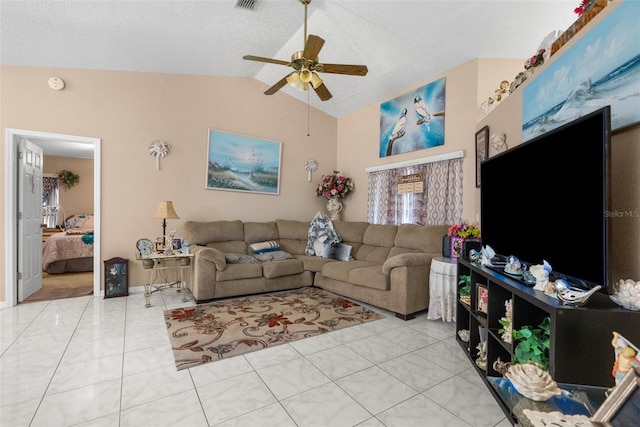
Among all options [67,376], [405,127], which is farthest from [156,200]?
[405,127]

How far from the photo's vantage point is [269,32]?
344 centimetres

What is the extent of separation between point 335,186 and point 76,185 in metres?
6.48

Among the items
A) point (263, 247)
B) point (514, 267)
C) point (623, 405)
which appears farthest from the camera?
point (263, 247)

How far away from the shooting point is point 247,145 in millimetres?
4801

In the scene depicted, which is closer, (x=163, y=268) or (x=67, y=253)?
(x=163, y=268)

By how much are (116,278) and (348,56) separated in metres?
4.11

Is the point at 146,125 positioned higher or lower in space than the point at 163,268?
higher

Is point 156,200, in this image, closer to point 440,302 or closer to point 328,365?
point 328,365

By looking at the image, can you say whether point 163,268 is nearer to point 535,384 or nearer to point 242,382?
point 242,382

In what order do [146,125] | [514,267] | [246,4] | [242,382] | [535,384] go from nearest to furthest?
[535,384] < [514,267] < [242,382] < [246,4] < [146,125]

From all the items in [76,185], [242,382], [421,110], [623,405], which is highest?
[421,110]

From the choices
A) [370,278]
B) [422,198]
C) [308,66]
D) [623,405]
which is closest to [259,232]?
[370,278]

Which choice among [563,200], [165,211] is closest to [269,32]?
[165,211]

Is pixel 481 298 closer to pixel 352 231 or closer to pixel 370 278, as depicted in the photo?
pixel 370 278
